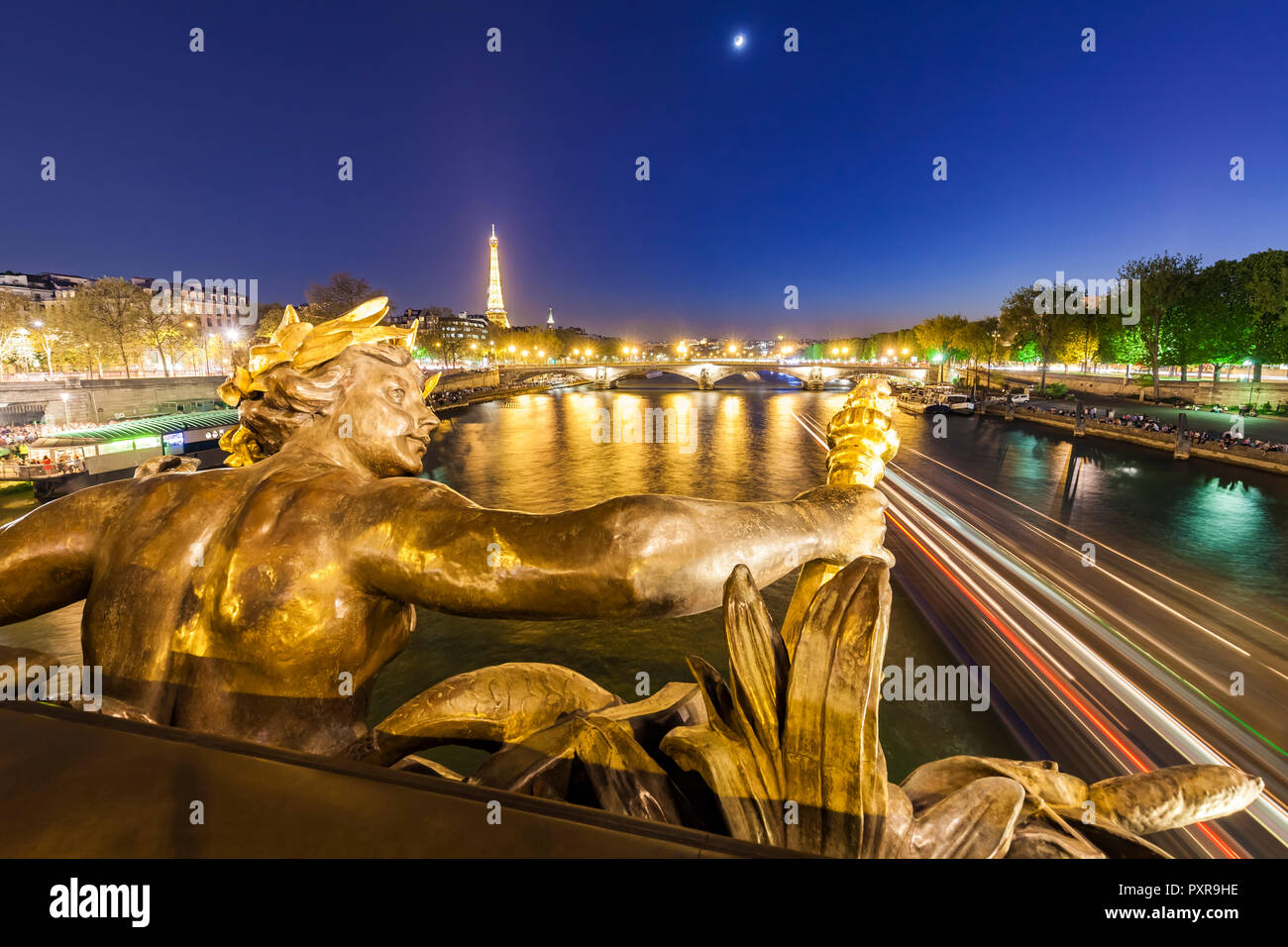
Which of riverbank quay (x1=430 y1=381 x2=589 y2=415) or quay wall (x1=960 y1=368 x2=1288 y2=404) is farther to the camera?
riverbank quay (x1=430 y1=381 x2=589 y2=415)

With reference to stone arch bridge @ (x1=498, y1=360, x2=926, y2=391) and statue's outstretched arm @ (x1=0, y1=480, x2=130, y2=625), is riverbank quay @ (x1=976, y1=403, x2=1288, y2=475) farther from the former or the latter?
statue's outstretched arm @ (x1=0, y1=480, x2=130, y2=625)

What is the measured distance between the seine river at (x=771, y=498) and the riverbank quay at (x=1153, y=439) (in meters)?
0.92

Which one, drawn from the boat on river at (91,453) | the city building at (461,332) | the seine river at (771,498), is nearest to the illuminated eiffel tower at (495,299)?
the city building at (461,332)

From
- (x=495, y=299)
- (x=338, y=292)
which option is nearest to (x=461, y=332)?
(x=495, y=299)

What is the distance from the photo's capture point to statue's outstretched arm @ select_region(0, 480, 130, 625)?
1.96 metres

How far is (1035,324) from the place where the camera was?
7388 cm

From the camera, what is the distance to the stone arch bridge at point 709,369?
93.1 m

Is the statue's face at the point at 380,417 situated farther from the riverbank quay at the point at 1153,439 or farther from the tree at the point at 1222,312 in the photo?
the tree at the point at 1222,312

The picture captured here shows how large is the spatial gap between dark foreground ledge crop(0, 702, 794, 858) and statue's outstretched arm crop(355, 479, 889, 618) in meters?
0.44

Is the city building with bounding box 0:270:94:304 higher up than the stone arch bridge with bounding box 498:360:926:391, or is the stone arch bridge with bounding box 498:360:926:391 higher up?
the city building with bounding box 0:270:94:304

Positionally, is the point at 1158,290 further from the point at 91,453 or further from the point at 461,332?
the point at 461,332

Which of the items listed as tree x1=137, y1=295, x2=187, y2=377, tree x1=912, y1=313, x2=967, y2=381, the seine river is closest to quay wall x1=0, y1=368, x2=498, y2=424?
tree x1=137, y1=295, x2=187, y2=377
